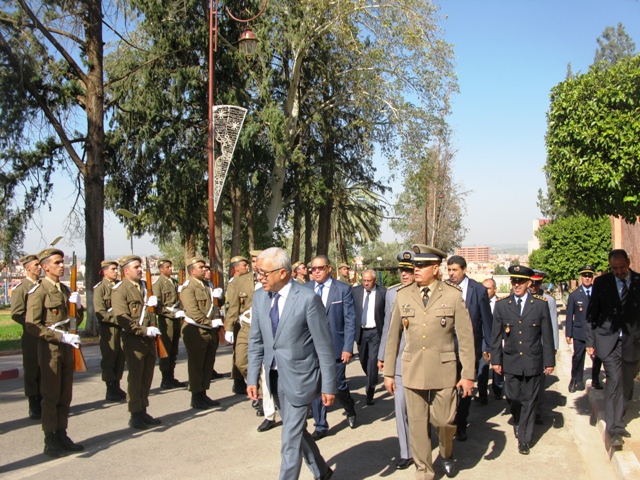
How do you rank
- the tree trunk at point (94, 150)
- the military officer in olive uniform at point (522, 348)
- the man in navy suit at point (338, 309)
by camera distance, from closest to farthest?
the military officer in olive uniform at point (522, 348) → the man in navy suit at point (338, 309) → the tree trunk at point (94, 150)

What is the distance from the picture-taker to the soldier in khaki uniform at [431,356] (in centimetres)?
547

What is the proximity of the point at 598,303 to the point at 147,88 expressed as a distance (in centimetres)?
1835

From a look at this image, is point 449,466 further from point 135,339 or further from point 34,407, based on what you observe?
point 34,407

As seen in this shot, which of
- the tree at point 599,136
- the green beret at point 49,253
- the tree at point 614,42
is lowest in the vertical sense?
the green beret at point 49,253

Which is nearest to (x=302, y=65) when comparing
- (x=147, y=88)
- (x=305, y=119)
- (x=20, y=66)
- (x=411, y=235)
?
(x=305, y=119)

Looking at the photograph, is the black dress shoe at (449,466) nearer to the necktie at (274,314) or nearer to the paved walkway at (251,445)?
the paved walkway at (251,445)

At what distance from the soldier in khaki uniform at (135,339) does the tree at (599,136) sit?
4.85 meters

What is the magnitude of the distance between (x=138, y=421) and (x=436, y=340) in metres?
3.91

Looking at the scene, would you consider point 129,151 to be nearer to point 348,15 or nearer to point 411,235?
point 348,15

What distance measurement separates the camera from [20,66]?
627 inches

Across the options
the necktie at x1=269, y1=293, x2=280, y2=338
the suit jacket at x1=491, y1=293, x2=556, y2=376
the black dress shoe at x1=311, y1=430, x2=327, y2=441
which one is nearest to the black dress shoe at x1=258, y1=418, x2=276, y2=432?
the black dress shoe at x1=311, y1=430, x2=327, y2=441

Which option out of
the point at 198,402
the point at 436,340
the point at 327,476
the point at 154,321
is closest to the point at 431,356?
the point at 436,340

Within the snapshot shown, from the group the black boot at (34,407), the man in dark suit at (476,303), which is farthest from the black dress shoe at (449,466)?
the black boot at (34,407)

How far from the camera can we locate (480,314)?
25.5 feet
